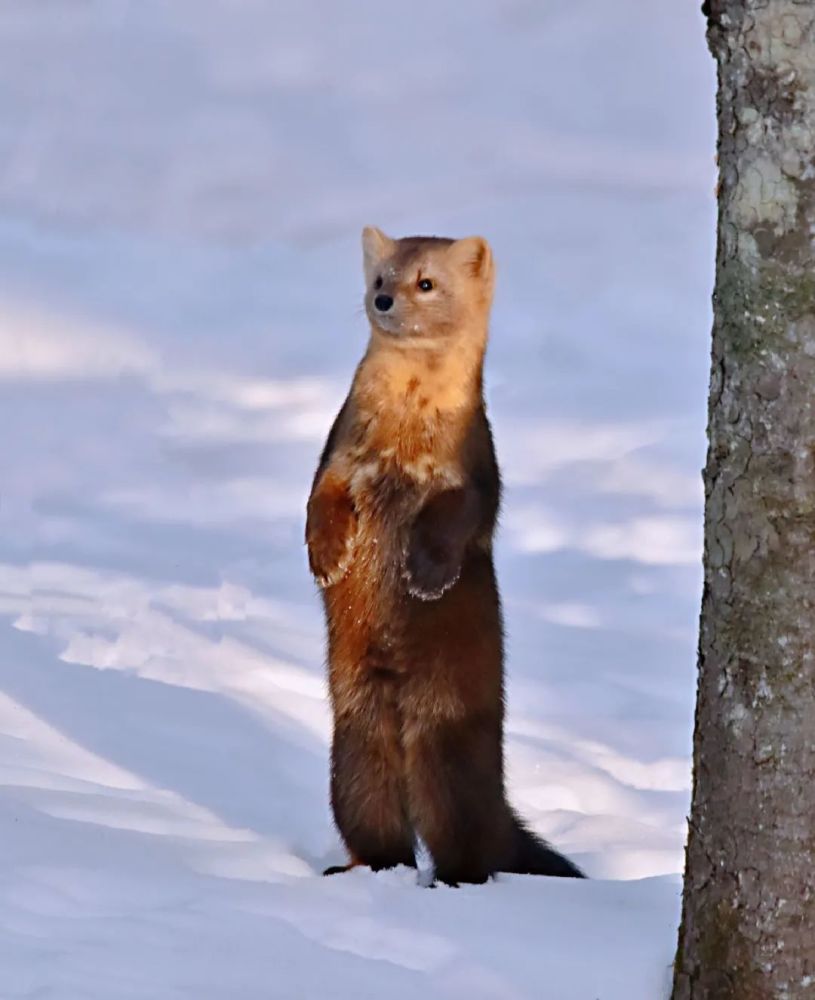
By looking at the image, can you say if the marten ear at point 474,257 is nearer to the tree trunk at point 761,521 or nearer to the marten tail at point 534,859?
the marten tail at point 534,859

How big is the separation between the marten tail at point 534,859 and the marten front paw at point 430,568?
750 millimetres

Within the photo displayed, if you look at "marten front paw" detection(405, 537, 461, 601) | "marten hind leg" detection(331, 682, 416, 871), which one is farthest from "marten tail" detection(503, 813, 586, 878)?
"marten front paw" detection(405, 537, 461, 601)

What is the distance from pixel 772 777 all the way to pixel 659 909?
1.25 meters

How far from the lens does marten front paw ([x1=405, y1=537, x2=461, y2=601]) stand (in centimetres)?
472

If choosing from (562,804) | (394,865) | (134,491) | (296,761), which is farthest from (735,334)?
(134,491)

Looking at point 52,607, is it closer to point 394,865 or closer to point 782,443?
point 394,865

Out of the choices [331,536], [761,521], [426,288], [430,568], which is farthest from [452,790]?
[761,521]

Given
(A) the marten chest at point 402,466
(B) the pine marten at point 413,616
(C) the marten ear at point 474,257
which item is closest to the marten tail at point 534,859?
(B) the pine marten at point 413,616

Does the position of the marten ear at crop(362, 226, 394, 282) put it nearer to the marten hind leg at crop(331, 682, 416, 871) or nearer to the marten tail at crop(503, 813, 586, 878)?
the marten hind leg at crop(331, 682, 416, 871)

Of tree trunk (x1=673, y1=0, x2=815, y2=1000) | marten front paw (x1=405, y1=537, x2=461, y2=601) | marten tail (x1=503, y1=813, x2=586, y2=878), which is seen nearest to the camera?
tree trunk (x1=673, y1=0, x2=815, y2=1000)

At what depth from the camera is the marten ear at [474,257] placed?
5.28m

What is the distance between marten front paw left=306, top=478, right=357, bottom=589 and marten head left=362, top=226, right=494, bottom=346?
47 centimetres

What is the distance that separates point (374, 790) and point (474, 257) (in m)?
1.48

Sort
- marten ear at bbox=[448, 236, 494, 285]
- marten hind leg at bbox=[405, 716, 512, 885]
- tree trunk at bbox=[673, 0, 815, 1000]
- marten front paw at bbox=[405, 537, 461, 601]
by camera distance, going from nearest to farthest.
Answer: tree trunk at bbox=[673, 0, 815, 1000] < marten front paw at bbox=[405, 537, 461, 601] < marten hind leg at bbox=[405, 716, 512, 885] < marten ear at bbox=[448, 236, 494, 285]
